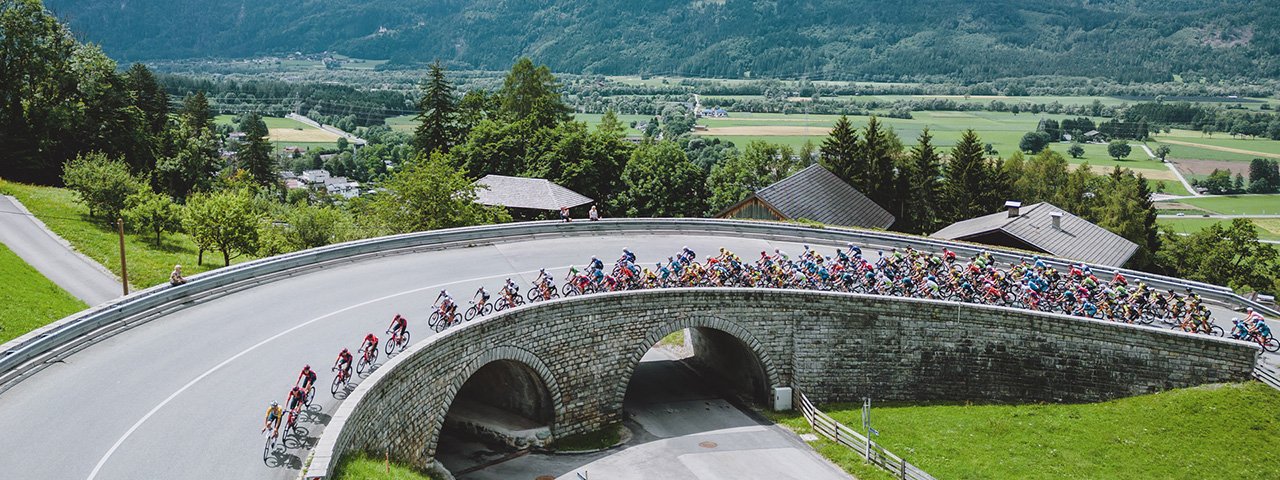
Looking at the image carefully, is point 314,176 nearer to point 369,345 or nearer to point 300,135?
point 300,135

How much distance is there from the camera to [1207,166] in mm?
137375

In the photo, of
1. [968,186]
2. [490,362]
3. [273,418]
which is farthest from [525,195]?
[273,418]

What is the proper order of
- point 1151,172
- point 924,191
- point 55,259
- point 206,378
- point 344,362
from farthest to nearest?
point 1151,172
point 924,191
point 55,259
point 206,378
point 344,362

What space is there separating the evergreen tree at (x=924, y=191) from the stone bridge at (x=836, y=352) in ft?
122

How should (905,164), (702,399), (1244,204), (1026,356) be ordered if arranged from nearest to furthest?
(1026,356), (702,399), (905,164), (1244,204)

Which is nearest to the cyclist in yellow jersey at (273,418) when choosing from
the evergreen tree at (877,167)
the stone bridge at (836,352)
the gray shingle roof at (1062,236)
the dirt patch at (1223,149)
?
the stone bridge at (836,352)

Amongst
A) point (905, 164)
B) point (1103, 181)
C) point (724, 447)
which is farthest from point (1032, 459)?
point (1103, 181)

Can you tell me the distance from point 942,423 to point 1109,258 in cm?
1902

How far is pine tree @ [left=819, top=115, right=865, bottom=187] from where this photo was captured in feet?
240

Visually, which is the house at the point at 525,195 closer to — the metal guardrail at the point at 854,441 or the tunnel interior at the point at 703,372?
the tunnel interior at the point at 703,372

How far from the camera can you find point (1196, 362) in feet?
117

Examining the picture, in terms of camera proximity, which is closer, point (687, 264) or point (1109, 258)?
point (687, 264)

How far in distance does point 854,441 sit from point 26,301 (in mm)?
31217

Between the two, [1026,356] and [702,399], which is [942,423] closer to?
[1026,356]
